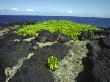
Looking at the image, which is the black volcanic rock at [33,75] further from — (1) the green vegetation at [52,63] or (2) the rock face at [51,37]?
(2) the rock face at [51,37]

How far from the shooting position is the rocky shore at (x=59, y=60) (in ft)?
43.8

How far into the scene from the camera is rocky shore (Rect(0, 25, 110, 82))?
43.8ft

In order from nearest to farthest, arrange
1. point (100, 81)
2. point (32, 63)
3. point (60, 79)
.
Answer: point (100, 81), point (60, 79), point (32, 63)

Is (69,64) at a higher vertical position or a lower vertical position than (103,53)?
lower

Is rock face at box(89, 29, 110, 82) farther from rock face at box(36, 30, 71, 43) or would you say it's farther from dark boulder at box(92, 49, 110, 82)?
rock face at box(36, 30, 71, 43)

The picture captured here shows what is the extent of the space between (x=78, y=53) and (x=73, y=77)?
3.39 metres

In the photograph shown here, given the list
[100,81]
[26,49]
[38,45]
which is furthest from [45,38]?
[100,81]

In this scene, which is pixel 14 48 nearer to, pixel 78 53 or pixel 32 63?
pixel 32 63

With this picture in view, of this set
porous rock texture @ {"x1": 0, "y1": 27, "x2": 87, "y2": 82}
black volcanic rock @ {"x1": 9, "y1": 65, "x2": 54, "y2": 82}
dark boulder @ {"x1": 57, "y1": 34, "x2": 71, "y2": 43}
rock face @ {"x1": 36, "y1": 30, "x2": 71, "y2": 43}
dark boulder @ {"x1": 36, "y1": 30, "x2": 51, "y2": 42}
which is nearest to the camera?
black volcanic rock @ {"x1": 9, "y1": 65, "x2": 54, "y2": 82}

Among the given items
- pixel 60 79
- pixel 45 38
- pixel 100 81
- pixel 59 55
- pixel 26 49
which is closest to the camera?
pixel 100 81

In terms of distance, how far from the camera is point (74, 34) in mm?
21891

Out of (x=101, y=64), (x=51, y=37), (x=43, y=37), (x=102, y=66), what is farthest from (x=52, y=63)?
(x=51, y=37)

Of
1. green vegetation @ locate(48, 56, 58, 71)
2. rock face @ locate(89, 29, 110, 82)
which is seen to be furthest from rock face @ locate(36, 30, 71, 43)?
green vegetation @ locate(48, 56, 58, 71)

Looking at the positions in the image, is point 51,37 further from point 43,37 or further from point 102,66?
point 102,66
